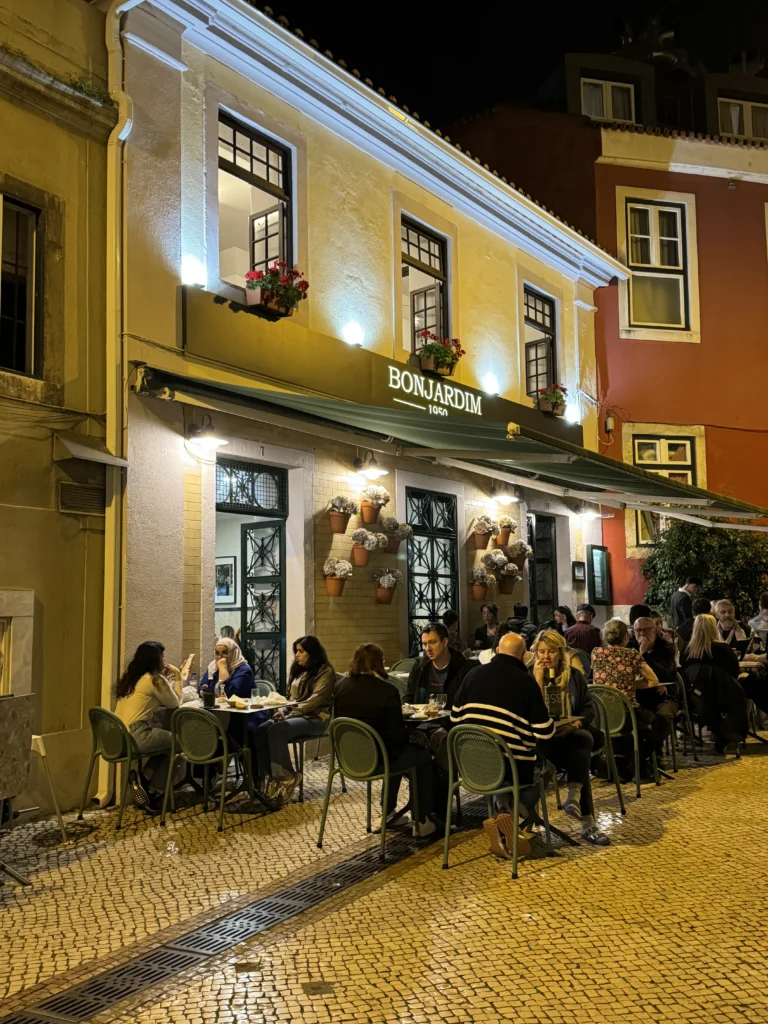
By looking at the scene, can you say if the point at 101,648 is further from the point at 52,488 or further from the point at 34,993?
the point at 34,993

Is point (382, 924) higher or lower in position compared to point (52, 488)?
lower

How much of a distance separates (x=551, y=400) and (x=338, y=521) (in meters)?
5.43

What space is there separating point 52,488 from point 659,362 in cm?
1191

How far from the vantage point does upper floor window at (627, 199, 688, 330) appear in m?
16.5

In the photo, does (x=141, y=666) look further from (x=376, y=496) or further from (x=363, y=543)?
(x=376, y=496)

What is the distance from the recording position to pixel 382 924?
454 centimetres

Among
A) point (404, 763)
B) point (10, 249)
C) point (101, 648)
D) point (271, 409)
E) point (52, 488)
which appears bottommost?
point (404, 763)

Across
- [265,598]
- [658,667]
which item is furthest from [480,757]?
[265,598]

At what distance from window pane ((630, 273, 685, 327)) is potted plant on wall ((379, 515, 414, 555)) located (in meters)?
7.89

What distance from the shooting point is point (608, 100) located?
60.0 ft

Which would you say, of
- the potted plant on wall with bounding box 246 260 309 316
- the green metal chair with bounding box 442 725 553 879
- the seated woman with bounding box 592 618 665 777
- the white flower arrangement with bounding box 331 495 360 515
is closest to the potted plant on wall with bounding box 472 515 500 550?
the white flower arrangement with bounding box 331 495 360 515

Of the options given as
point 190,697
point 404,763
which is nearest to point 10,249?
point 190,697

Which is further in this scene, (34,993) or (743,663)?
(743,663)

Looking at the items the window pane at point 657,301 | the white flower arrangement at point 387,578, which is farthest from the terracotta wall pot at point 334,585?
the window pane at point 657,301
